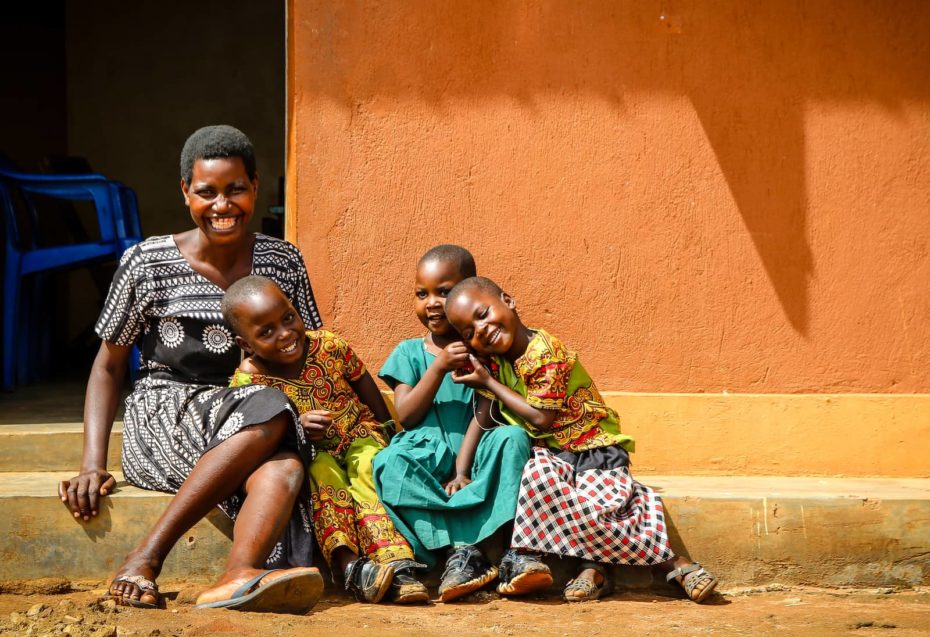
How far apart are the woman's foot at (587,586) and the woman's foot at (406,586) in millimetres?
485

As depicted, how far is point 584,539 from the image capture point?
3516mm

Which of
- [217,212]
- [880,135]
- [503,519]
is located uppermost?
[880,135]

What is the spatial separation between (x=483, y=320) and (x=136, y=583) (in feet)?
4.68

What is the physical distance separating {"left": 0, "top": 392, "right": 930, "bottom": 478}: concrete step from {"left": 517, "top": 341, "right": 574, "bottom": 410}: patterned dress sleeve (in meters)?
0.72

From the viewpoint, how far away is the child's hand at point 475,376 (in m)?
3.69

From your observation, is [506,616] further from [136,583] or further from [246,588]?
[136,583]

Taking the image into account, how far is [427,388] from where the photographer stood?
376 cm

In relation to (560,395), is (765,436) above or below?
below

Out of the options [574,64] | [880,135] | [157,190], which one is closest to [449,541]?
[574,64]

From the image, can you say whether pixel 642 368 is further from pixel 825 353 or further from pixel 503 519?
pixel 503 519

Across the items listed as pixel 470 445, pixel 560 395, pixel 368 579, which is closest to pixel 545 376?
pixel 560 395

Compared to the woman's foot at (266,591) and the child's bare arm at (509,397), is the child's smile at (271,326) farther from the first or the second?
the woman's foot at (266,591)

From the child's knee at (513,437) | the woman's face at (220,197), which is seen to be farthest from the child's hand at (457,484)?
the woman's face at (220,197)

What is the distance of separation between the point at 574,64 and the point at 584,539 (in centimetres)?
197
